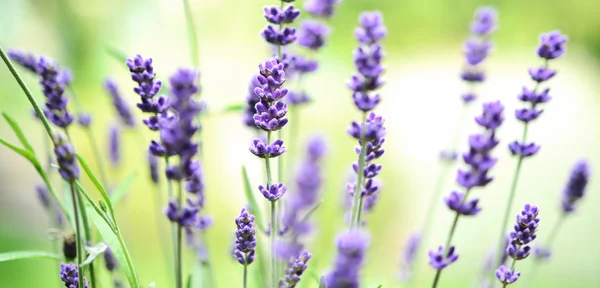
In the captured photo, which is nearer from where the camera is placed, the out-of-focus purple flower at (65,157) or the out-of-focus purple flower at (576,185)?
the out-of-focus purple flower at (65,157)

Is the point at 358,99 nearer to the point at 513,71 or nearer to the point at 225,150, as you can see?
the point at 225,150

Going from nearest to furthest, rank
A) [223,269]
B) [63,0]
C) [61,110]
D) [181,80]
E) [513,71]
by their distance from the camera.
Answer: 1. [181,80]
2. [61,110]
3. [223,269]
4. [63,0]
5. [513,71]

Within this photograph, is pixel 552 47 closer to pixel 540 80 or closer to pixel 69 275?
pixel 540 80

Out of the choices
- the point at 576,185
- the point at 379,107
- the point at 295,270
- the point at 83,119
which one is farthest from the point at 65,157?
the point at 379,107

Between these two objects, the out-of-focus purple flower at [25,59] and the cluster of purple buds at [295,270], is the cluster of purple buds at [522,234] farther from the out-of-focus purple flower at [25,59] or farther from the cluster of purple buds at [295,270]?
the out-of-focus purple flower at [25,59]

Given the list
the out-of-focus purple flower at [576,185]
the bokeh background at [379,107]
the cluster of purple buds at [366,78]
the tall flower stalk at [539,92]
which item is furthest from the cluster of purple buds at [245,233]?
the bokeh background at [379,107]

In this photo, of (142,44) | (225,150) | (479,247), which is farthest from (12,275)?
(479,247)
